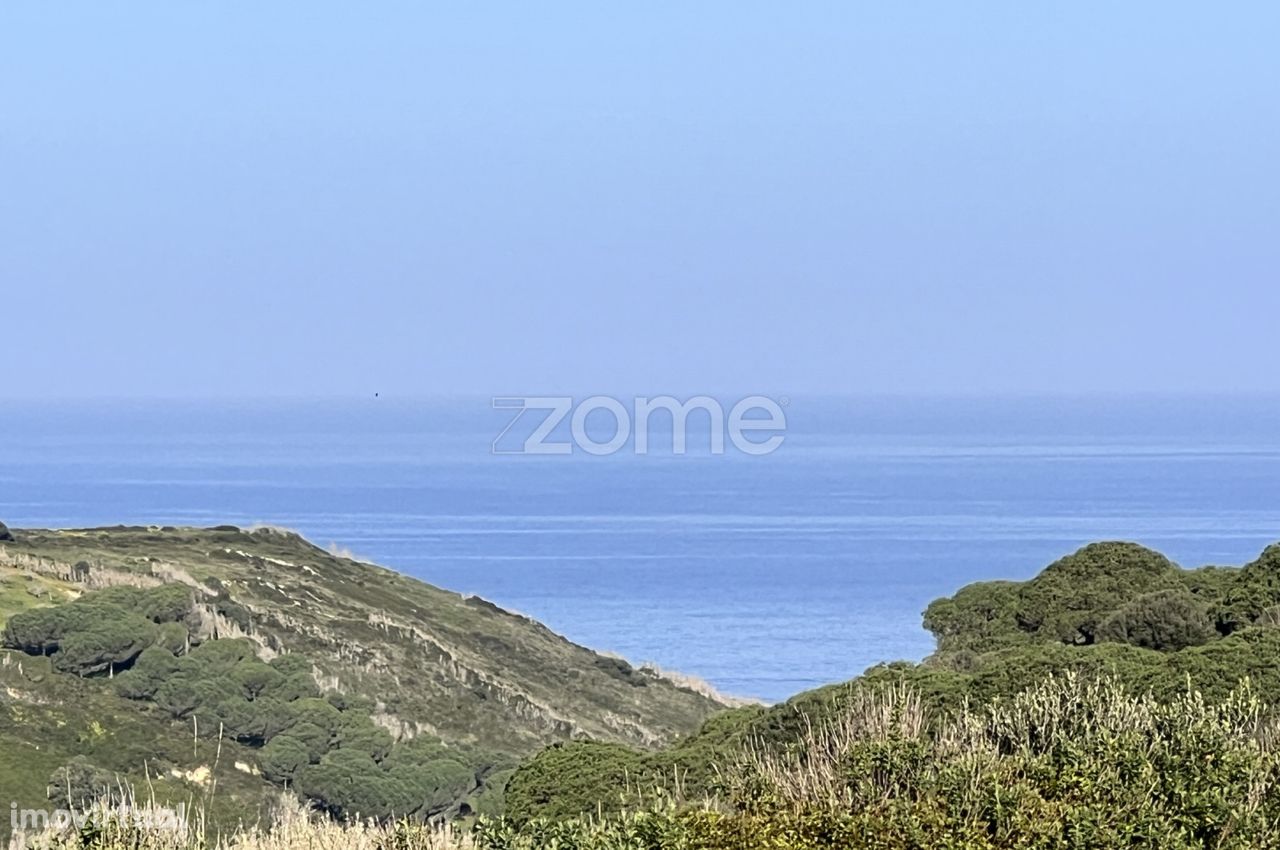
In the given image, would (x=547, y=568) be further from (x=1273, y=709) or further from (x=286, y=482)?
(x=1273, y=709)

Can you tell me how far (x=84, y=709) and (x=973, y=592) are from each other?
53.0 feet

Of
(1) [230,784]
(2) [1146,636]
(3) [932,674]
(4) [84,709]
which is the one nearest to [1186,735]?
(3) [932,674]

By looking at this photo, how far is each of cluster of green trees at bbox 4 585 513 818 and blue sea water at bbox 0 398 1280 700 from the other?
58.4 ft

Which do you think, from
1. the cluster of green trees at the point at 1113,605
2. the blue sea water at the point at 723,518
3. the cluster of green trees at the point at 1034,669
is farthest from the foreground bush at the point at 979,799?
the blue sea water at the point at 723,518

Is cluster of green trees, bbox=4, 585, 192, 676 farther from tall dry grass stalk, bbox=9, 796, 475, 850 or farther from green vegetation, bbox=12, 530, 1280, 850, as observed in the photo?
tall dry grass stalk, bbox=9, 796, 475, 850

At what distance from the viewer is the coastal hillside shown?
3406 centimetres

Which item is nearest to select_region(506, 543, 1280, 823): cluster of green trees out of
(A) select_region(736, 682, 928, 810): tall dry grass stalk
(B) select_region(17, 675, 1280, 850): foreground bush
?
(A) select_region(736, 682, 928, 810): tall dry grass stalk

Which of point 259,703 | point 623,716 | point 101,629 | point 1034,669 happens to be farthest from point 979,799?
point 623,716

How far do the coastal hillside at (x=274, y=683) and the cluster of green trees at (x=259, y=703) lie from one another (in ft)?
0.14

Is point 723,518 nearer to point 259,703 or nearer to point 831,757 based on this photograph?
point 259,703

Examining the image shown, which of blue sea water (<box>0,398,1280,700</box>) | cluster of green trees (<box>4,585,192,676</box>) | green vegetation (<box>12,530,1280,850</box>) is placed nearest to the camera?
green vegetation (<box>12,530,1280,850</box>)

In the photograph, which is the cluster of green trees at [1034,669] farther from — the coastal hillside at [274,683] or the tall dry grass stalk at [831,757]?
the coastal hillside at [274,683]

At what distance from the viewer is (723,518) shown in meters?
123

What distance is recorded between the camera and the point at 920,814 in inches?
420
